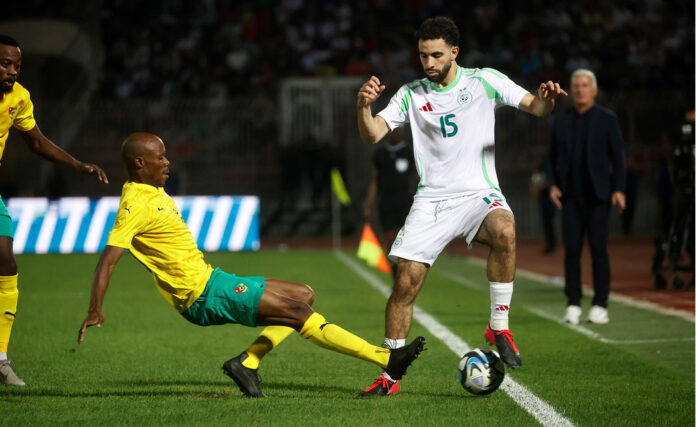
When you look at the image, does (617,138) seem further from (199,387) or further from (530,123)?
(530,123)

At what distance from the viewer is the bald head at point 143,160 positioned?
582 centimetres

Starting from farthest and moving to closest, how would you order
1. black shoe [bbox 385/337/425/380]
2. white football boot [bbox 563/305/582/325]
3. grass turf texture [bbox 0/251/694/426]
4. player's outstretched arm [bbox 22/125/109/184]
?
white football boot [bbox 563/305/582/325] < player's outstretched arm [bbox 22/125/109/184] < black shoe [bbox 385/337/425/380] < grass turf texture [bbox 0/251/694/426]

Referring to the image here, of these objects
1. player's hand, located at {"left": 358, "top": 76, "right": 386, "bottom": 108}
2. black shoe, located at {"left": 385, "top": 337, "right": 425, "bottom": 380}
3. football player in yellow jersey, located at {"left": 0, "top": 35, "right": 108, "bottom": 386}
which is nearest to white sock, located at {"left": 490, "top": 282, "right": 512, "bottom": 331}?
black shoe, located at {"left": 385, "top": 337, "right": 425, "bottom": 380}

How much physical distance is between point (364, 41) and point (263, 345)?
76.5 feet

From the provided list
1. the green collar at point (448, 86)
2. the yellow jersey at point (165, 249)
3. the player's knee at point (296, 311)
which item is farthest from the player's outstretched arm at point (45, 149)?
the green collar at point (448, 86)

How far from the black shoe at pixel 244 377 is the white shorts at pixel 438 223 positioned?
1.13 metres

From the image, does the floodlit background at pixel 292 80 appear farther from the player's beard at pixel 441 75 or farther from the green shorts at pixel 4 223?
the green shorts at pixel 4 223

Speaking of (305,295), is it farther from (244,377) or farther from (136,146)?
(136,146)

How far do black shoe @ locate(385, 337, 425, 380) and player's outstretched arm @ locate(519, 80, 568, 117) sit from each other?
1.61 m

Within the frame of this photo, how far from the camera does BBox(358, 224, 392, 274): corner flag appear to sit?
14.2 m

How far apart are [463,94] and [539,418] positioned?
2.07 metres

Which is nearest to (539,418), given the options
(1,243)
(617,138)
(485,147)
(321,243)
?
(485,147)

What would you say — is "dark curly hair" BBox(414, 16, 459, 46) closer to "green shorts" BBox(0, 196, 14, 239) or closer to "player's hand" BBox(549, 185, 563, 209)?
"green shorts" BBox(0, 196, 14, 239)

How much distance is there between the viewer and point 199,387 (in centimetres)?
639
